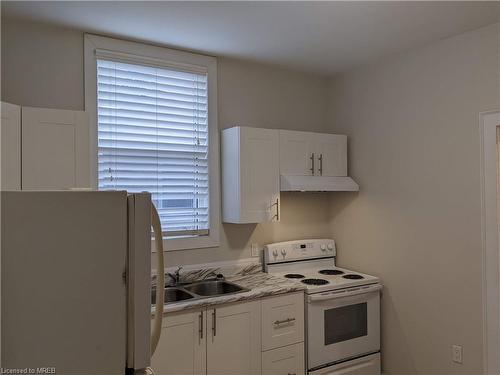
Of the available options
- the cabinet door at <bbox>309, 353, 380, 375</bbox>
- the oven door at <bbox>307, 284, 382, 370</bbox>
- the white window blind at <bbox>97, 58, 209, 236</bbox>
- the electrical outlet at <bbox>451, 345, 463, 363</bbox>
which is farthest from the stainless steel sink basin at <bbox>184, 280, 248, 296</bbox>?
the electrical outlet at <bbox>451, 345, 463, 363</bbox>

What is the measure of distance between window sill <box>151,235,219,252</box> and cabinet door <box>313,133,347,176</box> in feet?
3.50

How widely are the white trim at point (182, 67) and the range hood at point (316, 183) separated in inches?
22.1

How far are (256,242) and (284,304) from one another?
732mm

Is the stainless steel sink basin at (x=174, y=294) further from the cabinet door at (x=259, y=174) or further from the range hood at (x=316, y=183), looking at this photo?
the range hood at (x=316, y=183)

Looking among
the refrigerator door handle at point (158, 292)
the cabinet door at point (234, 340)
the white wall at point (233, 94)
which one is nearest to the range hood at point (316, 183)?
the white wall at point (233, 94)

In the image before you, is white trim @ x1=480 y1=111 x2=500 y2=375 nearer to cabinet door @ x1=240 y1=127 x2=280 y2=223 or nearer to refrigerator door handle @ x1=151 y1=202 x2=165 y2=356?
cabinet door @ x1=240 y1=127 x2=280 y2=223

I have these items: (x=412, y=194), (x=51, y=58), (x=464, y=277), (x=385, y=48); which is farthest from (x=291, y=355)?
(x=51, y=58)

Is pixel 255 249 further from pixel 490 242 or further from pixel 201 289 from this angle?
pixel 490 242

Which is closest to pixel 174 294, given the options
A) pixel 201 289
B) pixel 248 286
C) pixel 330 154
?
pixel 201 289

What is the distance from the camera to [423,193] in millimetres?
3098

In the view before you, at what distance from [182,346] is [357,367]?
1511 mm

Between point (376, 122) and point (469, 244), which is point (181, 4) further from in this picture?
point (469, 244)

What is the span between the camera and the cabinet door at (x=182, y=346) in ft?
8.00

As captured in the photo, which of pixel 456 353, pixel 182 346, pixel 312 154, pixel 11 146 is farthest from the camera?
pixel 312 154
